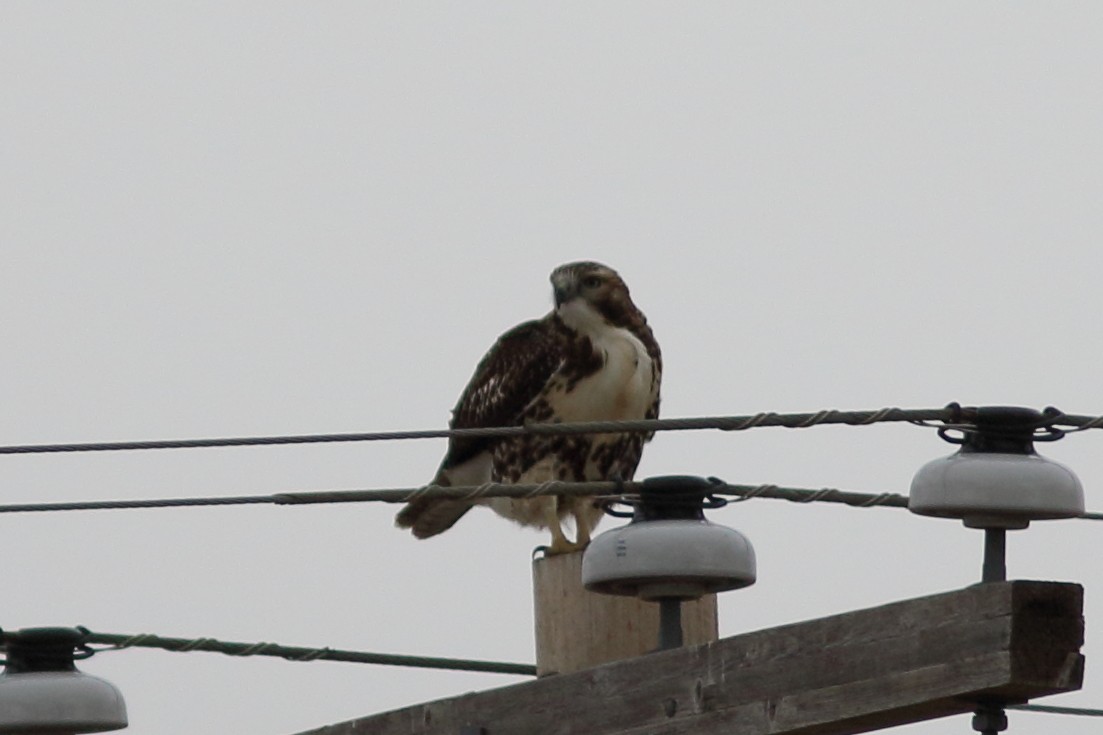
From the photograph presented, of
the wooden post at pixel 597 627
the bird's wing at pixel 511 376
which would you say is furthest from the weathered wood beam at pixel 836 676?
the bird's wing at pixel 511 376

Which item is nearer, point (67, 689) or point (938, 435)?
point (938, 435)

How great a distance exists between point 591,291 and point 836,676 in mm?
4451

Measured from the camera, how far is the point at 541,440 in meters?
10.1

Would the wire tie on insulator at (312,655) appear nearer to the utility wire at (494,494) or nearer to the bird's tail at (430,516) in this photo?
the utility wire at (494,494)

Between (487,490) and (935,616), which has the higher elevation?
(487,490)

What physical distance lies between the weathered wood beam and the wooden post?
366 mm

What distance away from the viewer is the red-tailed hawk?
32.1 feet

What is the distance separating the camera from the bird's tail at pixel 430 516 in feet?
35.0

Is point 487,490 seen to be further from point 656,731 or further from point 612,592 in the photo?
point 656,731

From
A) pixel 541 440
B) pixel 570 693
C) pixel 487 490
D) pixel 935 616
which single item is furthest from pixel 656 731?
pixel 541 440

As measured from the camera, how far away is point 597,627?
6.70 metres

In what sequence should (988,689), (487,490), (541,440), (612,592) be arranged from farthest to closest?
(541,440), (487,490), (612,592), (988,689)

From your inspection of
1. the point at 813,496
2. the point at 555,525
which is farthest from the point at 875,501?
the point at 555,525

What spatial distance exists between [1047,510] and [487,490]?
2.17 meters
